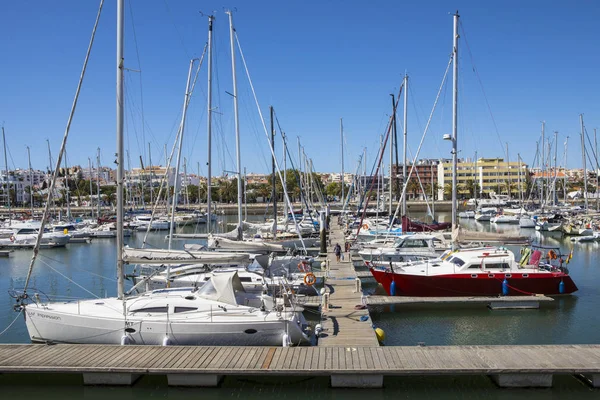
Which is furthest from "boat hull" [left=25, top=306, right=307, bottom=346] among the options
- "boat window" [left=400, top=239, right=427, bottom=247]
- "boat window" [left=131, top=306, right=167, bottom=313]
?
"boat window" [left=400, top=239, right=427, bottom=247]

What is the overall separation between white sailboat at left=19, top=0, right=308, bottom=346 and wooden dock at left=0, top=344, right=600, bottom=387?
82 centimetres

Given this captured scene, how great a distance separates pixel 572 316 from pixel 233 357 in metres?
16.2

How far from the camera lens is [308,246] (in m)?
46.0

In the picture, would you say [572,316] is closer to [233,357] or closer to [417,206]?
[233,357]

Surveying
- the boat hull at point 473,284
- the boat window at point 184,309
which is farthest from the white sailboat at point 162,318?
the boat hull at point 473,284

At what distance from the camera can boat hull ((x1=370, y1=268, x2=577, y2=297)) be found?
25.6 metres

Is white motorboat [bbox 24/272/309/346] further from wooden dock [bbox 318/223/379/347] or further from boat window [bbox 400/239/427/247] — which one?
boat window [bbox 400/239/427/247]

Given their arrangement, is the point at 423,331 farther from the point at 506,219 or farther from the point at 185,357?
the point at 506,219

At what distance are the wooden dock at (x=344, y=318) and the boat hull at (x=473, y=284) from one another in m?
2.60

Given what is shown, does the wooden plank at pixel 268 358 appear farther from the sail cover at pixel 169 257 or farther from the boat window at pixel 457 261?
the boat window at pixel 457 261

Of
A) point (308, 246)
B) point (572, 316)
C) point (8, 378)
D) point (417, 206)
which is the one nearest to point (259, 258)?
point (8, 378)

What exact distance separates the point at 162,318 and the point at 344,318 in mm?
6523

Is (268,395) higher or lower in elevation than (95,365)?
lower

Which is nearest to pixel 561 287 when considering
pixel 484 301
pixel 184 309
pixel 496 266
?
pixel 496 266
